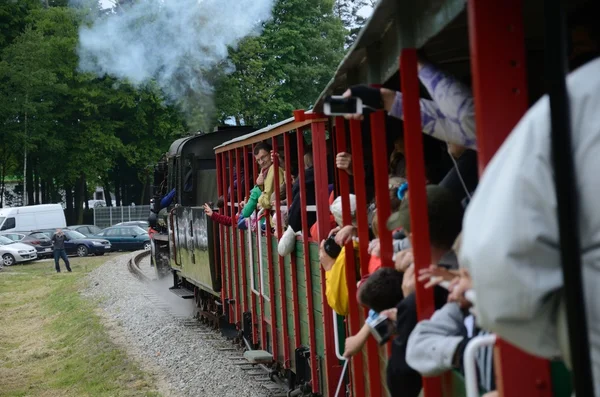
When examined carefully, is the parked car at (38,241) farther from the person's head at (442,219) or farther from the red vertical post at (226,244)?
the person's head at (442,219)

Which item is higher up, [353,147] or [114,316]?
[353,147]

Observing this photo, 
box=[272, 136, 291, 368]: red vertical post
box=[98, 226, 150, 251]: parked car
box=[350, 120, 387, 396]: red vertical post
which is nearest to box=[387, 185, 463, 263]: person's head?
box=[350, 120, 387, 396]: red vertical post

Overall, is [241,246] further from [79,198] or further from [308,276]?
[79,198]

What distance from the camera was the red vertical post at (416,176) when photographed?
335cm

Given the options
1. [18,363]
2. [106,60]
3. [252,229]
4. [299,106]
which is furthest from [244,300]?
[299,106]

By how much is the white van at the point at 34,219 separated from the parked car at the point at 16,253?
5.08 meters

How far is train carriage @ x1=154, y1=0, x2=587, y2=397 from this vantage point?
93.8 inches

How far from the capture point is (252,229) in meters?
9.80

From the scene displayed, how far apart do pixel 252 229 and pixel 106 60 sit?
17.6 metres

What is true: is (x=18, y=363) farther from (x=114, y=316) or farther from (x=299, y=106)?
(x=299, y=106)

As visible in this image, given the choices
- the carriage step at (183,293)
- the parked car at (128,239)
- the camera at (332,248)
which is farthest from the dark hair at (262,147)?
the parked car at (128,239)

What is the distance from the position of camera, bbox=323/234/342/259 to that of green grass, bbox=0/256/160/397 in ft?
13.6

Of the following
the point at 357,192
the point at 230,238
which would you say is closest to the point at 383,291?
the point at 357,192

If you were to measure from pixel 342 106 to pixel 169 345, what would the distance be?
984 centimetres
